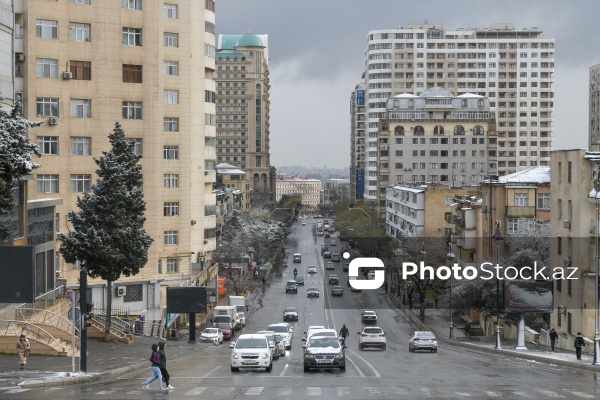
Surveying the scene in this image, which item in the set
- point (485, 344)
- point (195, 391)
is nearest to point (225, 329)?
point (485, 344)

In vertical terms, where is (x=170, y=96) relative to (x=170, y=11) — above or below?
below

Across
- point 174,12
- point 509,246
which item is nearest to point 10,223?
point 174,12

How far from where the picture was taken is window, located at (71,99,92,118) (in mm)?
63188

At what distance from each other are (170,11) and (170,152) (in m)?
9.33

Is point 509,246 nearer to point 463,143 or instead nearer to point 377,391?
point 377,391

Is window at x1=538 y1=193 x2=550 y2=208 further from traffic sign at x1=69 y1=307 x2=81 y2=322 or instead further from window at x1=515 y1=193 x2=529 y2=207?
traffic sign at x1=69 y1=307 x2=81 y2=322

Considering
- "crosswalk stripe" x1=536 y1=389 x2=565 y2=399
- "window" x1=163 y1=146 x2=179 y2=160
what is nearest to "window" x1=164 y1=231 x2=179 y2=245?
"window" x1=163 y1=146 x2=179 y2=160

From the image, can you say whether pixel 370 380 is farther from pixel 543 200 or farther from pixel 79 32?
pixel 543 200

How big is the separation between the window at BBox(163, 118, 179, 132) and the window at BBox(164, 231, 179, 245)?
6.84 m

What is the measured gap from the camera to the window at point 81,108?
207ft

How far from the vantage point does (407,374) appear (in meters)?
37.3

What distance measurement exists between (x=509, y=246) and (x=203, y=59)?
27.7 m

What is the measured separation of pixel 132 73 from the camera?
212 ft

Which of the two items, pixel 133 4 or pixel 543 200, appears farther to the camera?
pixel 543 200
